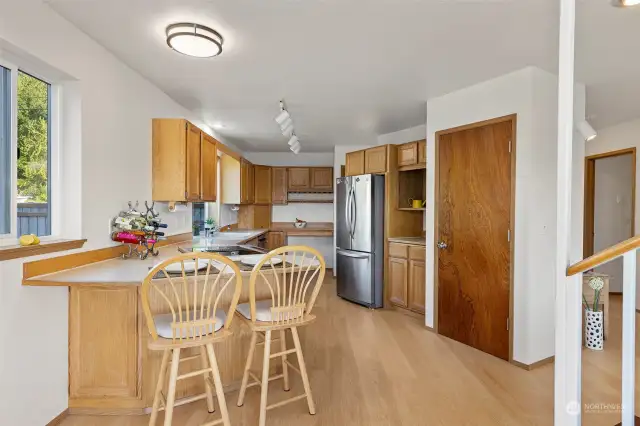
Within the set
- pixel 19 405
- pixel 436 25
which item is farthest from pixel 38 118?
pixel 436 25

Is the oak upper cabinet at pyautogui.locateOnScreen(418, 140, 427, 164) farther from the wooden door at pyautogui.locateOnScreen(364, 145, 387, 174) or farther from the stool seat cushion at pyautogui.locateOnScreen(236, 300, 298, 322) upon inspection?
the stool seat cushion at pyautogui.locateOnScreen(236, 300, 298, 322)

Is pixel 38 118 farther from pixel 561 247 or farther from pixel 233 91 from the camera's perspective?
pixel 561 247

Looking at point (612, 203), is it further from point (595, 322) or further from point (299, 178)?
point (299, 178)

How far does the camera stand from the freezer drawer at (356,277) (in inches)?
186

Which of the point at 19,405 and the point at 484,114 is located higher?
the point at 484,114

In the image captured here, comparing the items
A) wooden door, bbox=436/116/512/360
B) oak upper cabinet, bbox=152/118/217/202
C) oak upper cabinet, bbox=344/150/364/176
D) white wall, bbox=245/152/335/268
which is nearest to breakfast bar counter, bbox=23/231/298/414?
oak upper cabinet, bbox=152/118/217/202

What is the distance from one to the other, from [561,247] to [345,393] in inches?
66.7

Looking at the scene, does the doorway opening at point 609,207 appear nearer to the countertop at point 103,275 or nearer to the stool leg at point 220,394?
the countertop at point 103,275

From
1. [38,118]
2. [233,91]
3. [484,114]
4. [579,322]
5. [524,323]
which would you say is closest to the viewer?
[579,322]

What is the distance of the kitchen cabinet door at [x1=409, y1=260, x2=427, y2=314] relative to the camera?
421 cm

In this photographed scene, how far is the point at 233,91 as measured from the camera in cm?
353

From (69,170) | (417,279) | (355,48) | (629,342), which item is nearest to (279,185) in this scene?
(417,279)

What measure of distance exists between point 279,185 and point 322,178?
838 millimetres

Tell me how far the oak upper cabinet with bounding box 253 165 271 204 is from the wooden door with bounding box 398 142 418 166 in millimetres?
3002
